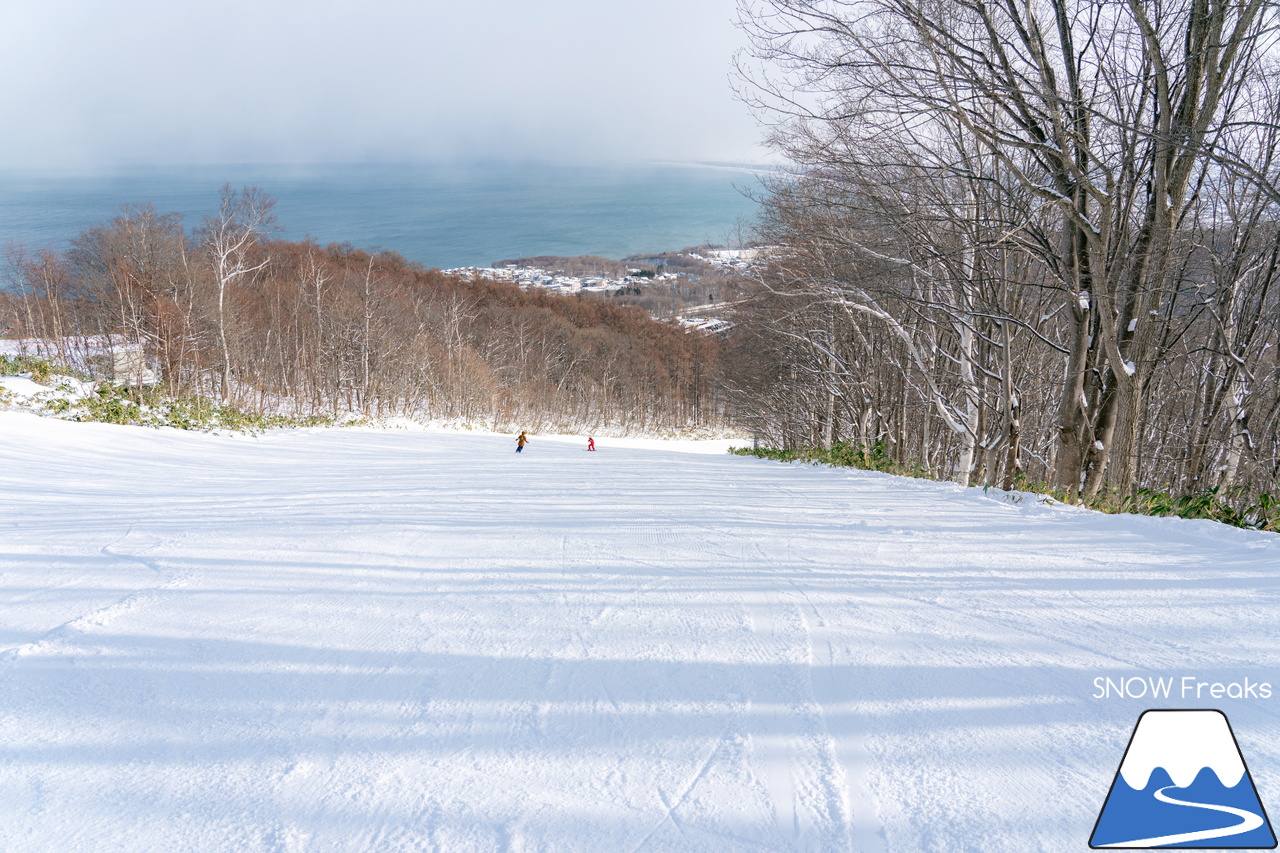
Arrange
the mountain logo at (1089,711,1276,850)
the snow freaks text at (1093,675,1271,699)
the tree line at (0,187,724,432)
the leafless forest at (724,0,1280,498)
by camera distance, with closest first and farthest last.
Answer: the mountain logo at (1089,711,1276,850)
the snow freaks text at (1093,675,1271,699)
the leafless forest at (724,0,1280,498)
the tree line at (0,187,724,432)

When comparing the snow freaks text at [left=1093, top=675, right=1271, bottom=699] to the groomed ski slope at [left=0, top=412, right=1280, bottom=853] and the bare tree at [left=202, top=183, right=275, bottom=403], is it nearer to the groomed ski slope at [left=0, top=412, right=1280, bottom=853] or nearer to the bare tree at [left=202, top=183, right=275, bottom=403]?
the groomed ski slope at [left=0, top=412, right=1280, bottom=853]

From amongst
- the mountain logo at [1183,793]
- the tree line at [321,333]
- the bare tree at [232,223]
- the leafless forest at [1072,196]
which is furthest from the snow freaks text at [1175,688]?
the bare tree at [232,223]

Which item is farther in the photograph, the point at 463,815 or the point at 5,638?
the point at 5,638

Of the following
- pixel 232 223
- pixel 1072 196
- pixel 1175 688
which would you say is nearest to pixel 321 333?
pixel 232 223

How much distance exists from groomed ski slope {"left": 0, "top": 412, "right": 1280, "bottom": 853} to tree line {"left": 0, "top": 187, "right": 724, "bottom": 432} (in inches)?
746

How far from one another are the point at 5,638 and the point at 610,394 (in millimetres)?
68195

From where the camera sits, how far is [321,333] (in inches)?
1492

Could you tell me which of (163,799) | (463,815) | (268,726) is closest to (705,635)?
(463,815)

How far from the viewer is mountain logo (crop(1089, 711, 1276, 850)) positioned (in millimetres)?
1390

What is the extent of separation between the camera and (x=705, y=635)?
2.35 metres

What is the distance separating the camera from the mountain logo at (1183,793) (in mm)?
1390

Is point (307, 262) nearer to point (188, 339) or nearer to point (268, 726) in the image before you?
point (188, 339)

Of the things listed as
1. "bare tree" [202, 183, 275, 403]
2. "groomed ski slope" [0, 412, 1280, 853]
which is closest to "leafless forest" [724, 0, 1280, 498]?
"groomed ski slope" [0, 412, 1280, 853]

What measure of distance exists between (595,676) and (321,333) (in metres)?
41.9
